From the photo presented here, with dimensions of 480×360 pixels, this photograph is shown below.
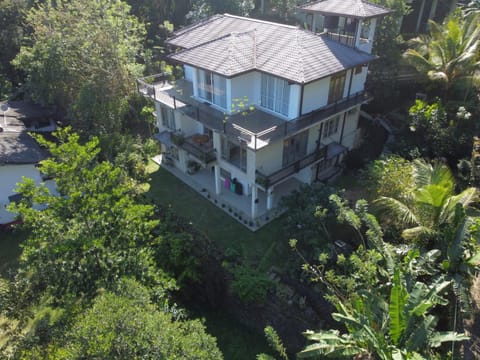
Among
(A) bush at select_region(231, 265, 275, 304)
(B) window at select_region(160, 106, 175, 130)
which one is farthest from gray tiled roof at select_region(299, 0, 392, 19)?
(A) bush at select_region(231, 265, 275, 304)

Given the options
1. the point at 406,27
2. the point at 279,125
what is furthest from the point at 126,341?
the point at 406,27

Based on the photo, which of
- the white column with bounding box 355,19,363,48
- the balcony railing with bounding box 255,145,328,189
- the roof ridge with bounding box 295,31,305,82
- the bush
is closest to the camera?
the bush

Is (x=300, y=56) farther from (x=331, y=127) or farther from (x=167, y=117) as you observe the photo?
(x=167, y=117)

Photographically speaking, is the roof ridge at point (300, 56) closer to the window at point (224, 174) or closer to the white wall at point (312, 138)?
the white wall at point (312, 138)

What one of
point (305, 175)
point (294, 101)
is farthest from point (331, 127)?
point (294, 101)

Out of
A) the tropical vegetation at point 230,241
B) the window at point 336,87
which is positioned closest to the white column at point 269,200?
the tropical vegetation at point 230,241

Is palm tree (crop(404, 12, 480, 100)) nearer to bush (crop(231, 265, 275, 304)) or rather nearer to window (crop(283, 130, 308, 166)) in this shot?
window (crop(283, 130, 308, 166))

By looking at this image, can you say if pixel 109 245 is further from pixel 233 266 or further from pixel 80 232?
pixel 233 266
